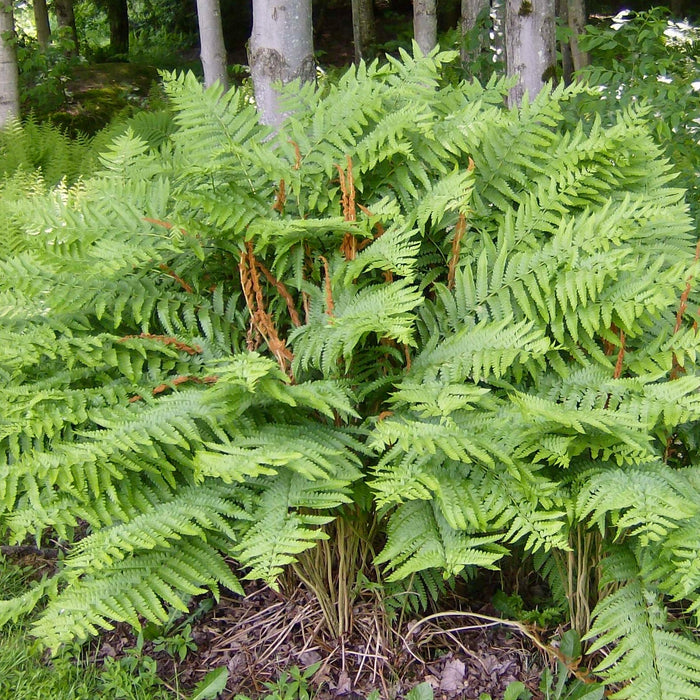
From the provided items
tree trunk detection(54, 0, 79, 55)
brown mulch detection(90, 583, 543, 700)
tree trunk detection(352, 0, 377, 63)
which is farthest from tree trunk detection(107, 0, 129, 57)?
brown mulch detection(90, 583, 543, 700)

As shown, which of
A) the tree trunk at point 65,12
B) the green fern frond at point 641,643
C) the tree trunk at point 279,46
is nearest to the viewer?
the green fern frond at point 641,643

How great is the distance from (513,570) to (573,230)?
3.60 feet

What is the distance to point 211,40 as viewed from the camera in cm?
502

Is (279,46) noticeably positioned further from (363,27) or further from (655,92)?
(363,27)

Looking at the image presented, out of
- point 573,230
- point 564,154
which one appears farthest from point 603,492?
point 564,154

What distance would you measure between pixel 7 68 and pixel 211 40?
6.52 feet

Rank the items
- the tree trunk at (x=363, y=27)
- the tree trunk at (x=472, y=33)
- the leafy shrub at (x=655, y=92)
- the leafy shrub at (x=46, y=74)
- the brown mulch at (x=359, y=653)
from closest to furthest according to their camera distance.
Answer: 1. the brown mulch at (x=359, y=653)
2. the leafy shrub at (x=655, y=92)
3. the tree trunk at (x=472, y=33)
4. the leafy shrub at (x=46, y=74)
5. the tree trunk at (x=363, y=27)

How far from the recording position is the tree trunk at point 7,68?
5.63 meters

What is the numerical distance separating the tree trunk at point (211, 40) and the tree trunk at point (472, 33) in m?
1.72

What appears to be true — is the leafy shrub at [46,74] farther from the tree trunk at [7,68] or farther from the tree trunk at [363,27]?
the tree trunk at [363,27]

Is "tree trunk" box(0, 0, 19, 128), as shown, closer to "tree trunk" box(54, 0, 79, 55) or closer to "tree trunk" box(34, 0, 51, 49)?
"tree trunk" box(34, 0, 51, 49)

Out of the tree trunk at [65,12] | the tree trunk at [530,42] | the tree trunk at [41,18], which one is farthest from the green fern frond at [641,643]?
the tree trunk at [65,12]

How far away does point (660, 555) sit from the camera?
1.82 m

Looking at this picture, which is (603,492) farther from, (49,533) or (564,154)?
(49,533)
